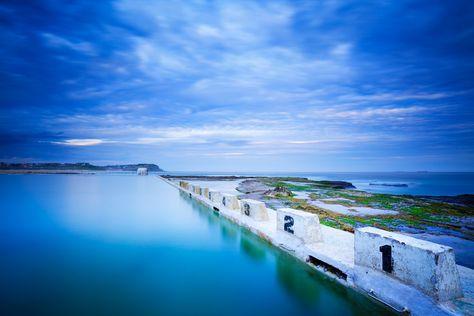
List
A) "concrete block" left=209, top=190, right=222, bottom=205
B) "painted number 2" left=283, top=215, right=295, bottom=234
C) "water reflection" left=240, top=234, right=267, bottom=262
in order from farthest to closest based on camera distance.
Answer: "concrete block" left=209, top=190, right=222, bottom=205 < "water reflection" left=240, top=234, right=267, bottom=262 < "painted number 2" left=283, top=215, right=295, bottom=234

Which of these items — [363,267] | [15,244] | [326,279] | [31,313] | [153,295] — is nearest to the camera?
[31,313]

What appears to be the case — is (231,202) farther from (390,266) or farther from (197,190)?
(390,266)

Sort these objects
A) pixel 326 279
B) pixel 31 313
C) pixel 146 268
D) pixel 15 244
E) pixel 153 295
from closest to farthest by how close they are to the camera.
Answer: pixel 31 313 < pixel 153 295 < pixel 326 279 < pixel 146 268 < pixel 15 244

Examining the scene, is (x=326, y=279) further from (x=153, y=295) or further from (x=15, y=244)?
(x=15, y=244)

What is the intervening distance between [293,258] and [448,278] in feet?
12.4

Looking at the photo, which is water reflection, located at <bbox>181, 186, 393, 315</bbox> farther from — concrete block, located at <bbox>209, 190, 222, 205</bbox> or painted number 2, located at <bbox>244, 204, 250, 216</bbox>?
concrete block, located at <bbox>209, 190, 222, 205</bbox>

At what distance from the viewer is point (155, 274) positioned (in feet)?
22.8

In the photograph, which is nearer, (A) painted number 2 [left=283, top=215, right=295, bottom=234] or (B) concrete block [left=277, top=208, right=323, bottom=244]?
(B) concrete block [left=277, top=208, right=323, bottom=244]

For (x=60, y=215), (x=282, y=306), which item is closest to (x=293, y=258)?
(x=282, y=306)

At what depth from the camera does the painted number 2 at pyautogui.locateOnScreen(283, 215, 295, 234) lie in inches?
309

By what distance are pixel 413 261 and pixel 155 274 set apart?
5506 millimetres

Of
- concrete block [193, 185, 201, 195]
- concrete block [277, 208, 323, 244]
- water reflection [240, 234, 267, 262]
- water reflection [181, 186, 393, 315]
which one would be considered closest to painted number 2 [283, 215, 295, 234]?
concrete block [277, 208, 323, 244]

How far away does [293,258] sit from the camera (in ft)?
24.3

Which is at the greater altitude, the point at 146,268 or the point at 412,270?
the point at 412,270
